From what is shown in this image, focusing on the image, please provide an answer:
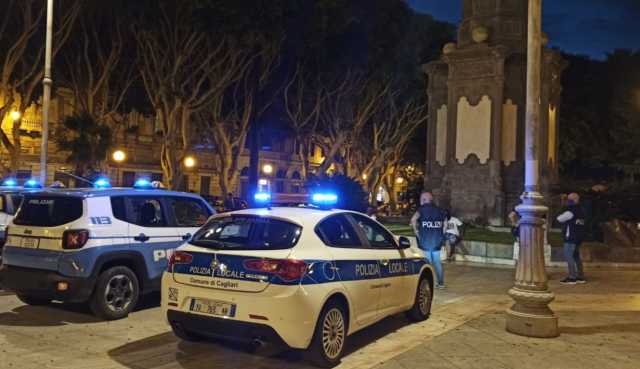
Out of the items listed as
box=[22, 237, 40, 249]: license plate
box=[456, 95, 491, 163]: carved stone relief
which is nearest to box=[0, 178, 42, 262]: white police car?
box=[22, 237, 40, 249]: license plate

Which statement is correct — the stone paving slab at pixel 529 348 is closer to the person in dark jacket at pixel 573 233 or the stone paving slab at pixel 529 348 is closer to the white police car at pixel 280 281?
the white police car at pixel 280 281

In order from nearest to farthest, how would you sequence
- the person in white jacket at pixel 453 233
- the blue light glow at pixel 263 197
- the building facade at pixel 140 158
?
the blue light glow at pixel 263 197 < the person in white jacket at pixel 453 233 < the building facade at pixel 140 158

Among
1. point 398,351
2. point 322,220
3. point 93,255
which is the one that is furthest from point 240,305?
point 93,255

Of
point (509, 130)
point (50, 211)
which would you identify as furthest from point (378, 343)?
point (509, 130)

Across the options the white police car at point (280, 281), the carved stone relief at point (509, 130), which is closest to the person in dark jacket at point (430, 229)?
the white police car at point (280, 281)

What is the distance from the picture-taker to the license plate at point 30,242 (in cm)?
742

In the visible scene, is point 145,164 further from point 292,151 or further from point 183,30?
point 183,30

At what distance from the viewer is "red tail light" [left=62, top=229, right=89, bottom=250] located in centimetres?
726

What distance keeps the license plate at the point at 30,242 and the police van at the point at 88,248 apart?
12 millimetres

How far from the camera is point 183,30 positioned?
71.8ft

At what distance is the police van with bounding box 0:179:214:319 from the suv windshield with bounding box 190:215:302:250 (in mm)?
1866

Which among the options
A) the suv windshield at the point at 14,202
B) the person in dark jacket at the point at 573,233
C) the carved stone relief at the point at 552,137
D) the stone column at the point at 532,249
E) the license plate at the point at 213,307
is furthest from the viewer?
the carved stone relief at the point at 552,137

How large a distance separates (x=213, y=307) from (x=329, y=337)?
113cm

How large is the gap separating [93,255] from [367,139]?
30.1 meters
